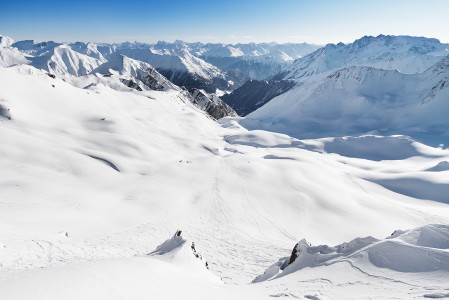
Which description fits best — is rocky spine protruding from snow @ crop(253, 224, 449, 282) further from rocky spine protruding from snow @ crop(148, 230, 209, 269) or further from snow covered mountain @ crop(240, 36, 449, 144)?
snow covered mountain @ crop(240, 36, 449, 144)


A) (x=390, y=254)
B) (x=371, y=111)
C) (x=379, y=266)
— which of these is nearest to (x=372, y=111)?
(x=371, y=111)

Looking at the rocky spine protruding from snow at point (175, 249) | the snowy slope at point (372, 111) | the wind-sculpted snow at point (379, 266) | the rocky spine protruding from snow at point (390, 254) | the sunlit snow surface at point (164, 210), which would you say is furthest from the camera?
the snowy slope at point (372, 111)

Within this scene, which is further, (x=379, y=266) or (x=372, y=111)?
(x=372, y=111)

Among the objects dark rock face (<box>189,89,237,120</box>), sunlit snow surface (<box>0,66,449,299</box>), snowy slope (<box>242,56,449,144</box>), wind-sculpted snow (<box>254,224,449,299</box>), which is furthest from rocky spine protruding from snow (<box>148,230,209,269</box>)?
dark rock face (<box>189,89,237,120</box>)

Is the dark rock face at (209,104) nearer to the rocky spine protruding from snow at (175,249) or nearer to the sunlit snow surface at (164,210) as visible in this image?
the sunlit snow surface at (164,210)

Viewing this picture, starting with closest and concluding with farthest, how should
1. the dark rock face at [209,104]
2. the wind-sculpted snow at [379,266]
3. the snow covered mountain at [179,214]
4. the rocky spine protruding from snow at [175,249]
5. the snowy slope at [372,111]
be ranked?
1. the wind-sculpted snow at [379,266]
2. the snow covered mountain at [179,214]
3. the rocky spine protruding from snow at [175,249]
4. the snowy slope at [372,111]
5. the dark rock face at [209,104]

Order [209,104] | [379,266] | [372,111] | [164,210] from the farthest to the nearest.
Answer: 1. [372,111]
2. [209,104]
3. [164,210]
4. [379,266]

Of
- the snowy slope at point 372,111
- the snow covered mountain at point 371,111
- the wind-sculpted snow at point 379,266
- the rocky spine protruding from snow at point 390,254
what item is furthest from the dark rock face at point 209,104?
the wind-sculpted snow at point 379,266

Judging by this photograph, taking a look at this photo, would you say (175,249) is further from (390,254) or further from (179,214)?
(179,214)
